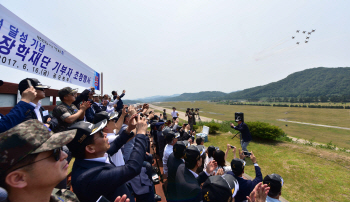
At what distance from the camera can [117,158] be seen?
253 cm

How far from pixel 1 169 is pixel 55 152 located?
0.29 m

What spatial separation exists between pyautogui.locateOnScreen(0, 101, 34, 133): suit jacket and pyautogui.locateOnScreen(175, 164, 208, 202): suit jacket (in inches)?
103

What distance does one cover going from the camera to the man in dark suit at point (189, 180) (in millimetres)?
2299

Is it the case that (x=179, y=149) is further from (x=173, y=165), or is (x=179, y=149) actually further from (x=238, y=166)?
(x=238, y=166)

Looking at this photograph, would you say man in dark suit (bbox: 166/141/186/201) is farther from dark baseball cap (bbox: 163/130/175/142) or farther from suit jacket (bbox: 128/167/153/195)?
dark baseball cap (bbox: 163/130/175/142)

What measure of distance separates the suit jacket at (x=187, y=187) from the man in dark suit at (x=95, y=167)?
95 cm

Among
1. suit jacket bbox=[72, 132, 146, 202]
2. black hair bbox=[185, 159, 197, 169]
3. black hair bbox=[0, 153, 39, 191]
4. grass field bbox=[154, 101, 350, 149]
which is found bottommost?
grass field bbox=[154, 101, 350, 149]

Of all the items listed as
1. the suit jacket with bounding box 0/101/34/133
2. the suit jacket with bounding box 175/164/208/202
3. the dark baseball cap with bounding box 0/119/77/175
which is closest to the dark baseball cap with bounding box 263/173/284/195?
the suit jacket with bounding box 175/164/208/202

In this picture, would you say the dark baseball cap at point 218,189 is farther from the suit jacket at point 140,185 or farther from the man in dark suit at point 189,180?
the suit jacket at point 140,185

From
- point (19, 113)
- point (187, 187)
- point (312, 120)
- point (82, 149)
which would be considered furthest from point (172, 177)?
point (312, 120)

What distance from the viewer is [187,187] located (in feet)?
7.70

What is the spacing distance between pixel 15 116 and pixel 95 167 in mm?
1788

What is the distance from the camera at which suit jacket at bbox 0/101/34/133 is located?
215 centimetres

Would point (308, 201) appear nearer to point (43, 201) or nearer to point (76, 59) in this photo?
point (43, 201)
